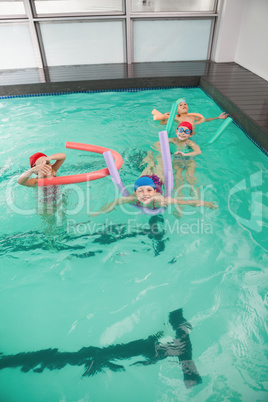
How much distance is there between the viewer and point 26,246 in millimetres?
3365

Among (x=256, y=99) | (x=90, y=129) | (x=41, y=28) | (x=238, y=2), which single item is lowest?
(x=90, y=129)

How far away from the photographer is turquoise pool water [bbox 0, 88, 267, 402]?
86.0 inches

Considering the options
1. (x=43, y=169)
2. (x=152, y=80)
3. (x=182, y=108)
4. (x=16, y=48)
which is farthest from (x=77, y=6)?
(x=43, y=169)

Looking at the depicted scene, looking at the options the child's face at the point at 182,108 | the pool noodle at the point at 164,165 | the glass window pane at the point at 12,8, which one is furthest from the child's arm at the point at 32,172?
the glass window pane at the point at 12,8

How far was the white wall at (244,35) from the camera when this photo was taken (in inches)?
274

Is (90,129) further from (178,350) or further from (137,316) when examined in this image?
(178,350)

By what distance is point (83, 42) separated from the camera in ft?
27.5

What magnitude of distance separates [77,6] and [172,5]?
274 cm

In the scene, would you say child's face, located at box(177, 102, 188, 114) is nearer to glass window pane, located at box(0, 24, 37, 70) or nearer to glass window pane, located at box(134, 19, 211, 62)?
glass window pane, located at box(134, 19, 211, 62)

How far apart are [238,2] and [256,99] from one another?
386 cm

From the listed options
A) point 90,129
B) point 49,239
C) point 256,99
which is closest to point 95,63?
point 90,129

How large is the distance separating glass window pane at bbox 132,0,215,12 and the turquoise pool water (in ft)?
18.9

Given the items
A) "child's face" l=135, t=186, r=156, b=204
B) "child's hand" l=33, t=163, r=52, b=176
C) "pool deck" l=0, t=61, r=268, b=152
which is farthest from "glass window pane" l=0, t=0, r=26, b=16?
"child's face" l=135, t=186, r=156, b=204

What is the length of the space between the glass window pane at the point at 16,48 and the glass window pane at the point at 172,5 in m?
3.28
